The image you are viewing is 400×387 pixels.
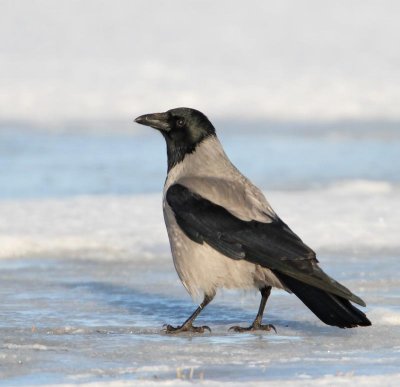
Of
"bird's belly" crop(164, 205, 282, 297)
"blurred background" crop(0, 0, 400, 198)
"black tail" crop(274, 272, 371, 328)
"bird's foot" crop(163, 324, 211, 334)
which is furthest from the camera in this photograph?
"blurred background" crop(0, 0, 400, 198)

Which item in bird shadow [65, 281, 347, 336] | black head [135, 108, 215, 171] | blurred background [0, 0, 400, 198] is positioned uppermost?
blurred background [0, 0, 400, 198]

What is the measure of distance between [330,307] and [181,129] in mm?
1650

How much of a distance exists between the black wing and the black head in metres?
0.40

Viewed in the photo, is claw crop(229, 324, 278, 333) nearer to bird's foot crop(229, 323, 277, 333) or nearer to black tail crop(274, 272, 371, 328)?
bird's foot crop(229, 323, 277, 333)

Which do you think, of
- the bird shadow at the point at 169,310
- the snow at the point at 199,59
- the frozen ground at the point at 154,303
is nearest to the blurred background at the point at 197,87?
the snow at the point at 199,59

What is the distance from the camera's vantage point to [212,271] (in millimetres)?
6062

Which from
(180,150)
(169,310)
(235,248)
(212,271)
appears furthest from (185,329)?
(180,150)

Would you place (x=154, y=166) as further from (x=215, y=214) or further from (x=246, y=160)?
(x=215, y=214)

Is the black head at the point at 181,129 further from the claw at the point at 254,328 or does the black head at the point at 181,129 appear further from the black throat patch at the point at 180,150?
the claw at the point at 254,328

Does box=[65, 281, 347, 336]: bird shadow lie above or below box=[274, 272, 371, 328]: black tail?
below

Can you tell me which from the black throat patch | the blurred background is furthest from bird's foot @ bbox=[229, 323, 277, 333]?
the blurred background

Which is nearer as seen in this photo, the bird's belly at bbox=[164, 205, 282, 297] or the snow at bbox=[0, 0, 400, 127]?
the bird's belly at bbox=[164, 205, 282, 297]

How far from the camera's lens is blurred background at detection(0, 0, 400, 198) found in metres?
13.2

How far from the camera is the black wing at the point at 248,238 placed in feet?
18.8
